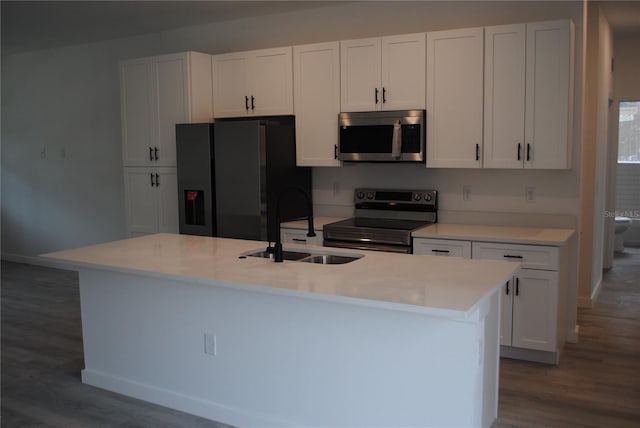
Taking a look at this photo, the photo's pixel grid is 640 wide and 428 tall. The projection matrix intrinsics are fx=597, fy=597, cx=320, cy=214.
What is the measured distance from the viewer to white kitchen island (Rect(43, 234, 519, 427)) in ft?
8.07

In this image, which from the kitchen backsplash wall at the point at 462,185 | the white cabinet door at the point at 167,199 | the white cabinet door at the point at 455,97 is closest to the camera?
the white cabinet door at the point at 455,97

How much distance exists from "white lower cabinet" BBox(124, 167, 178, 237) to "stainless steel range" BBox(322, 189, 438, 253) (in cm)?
160

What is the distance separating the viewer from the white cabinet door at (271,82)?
191 inches

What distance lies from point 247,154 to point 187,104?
856 mm

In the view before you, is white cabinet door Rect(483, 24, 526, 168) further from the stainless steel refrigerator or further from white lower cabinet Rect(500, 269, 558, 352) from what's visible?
the stainless steel refrigerator

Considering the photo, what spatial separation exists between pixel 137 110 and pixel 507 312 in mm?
3612

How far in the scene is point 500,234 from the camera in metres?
3.99

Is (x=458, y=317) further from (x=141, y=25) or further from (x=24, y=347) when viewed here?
(x=141, y=25)

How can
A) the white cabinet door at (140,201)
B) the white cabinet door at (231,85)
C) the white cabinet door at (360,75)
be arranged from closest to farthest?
the white cabinet door at (360,75) → the white cabinet door at (231,85) → the white cabinet door at (140,201)

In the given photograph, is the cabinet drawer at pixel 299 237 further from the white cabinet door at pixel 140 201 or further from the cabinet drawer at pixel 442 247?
the white cabinet door at pixel 140 201

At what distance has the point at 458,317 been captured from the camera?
2094 millimetres

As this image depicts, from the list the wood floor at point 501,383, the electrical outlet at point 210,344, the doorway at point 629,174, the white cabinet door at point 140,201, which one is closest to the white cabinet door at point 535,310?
the wood floor at point 501,383

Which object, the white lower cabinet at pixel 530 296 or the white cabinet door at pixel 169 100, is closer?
the white lower cabinet at pixel 530 296

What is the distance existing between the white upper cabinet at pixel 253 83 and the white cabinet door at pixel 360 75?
0.49 m
